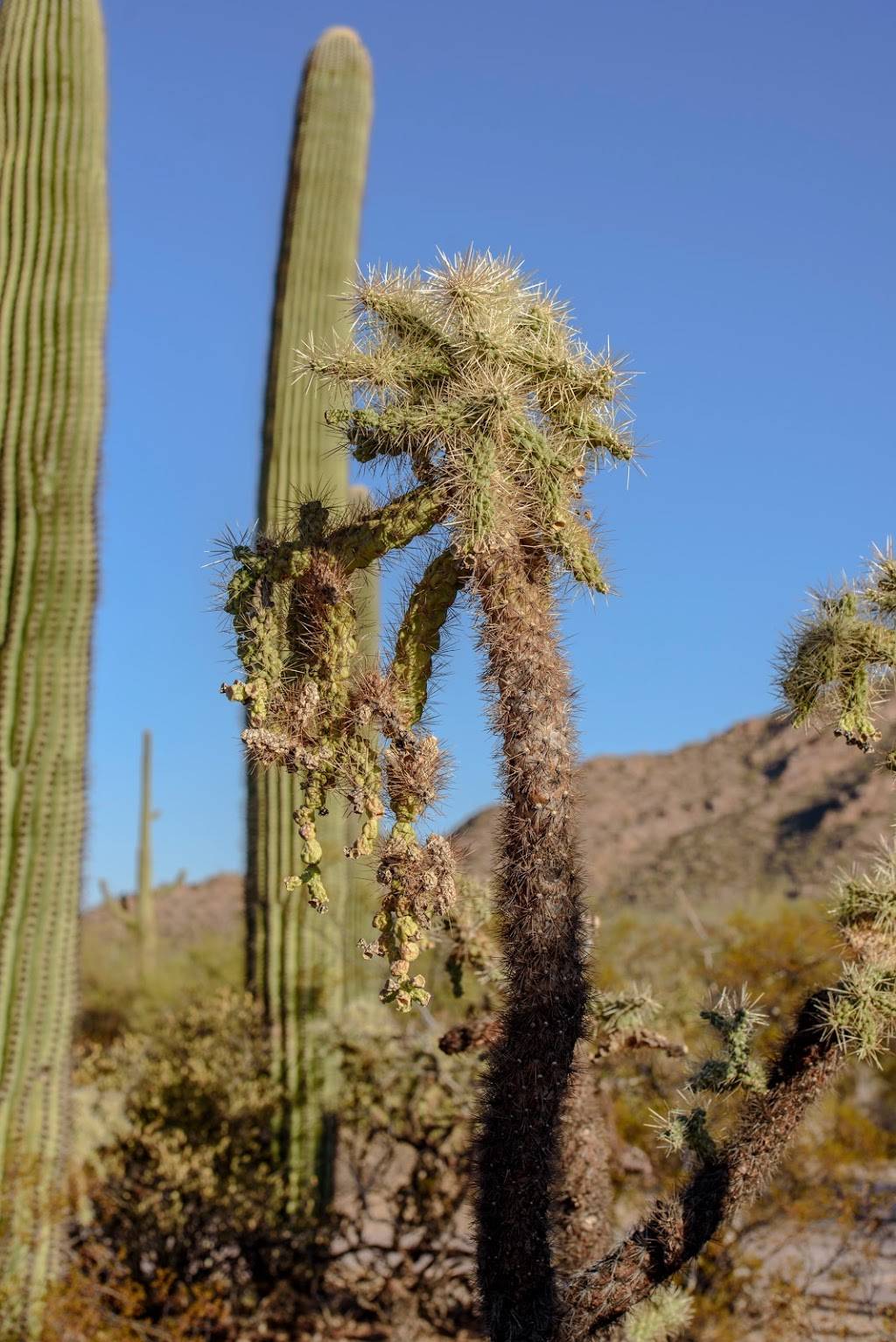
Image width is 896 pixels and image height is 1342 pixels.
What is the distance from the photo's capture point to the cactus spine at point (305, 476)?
879 cm

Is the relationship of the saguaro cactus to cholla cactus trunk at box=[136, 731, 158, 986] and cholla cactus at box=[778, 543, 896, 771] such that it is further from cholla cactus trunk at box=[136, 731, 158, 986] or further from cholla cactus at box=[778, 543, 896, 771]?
cholla cactus trunk at box=[136, 731, 158, 986]

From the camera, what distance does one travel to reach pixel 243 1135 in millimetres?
8617

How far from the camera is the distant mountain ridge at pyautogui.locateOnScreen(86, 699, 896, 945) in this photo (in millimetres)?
31516

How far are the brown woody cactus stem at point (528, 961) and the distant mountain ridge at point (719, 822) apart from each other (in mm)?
24063

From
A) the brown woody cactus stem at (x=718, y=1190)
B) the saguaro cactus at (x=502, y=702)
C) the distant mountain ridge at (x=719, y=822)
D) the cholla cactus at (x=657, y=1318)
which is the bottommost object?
the cholla cactus at (x=657, y=1318)

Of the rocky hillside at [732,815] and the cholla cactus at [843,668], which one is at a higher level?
the rocky hillside at [732,815]

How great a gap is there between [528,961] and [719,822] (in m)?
35.3

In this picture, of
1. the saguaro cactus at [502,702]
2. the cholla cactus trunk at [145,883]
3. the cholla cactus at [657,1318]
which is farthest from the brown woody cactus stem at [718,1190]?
the cholla cactus trunk at [145,883]

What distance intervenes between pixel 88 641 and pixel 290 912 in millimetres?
2471

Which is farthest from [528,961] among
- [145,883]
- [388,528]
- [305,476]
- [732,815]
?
[732,815]

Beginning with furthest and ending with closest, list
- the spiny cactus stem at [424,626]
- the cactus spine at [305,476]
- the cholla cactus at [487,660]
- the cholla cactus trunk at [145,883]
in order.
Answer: the cholla cactus trunk at [145,883]
the cactus spine at [305,476]
the spiny cactus stem at [424,626]
the cholla cactus at [487,660]

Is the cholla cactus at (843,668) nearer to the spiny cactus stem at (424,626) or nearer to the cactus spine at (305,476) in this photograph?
the spiny cactus stem at (424,626)

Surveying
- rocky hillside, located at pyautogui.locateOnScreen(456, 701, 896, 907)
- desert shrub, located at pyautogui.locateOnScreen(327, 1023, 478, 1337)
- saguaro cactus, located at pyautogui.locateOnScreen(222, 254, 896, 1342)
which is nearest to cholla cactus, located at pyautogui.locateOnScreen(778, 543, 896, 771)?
saguaro cactus, located at pyautogui.locateOnScreen(222, 254, 896, 1342)

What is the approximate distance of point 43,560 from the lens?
7789 millimetres
